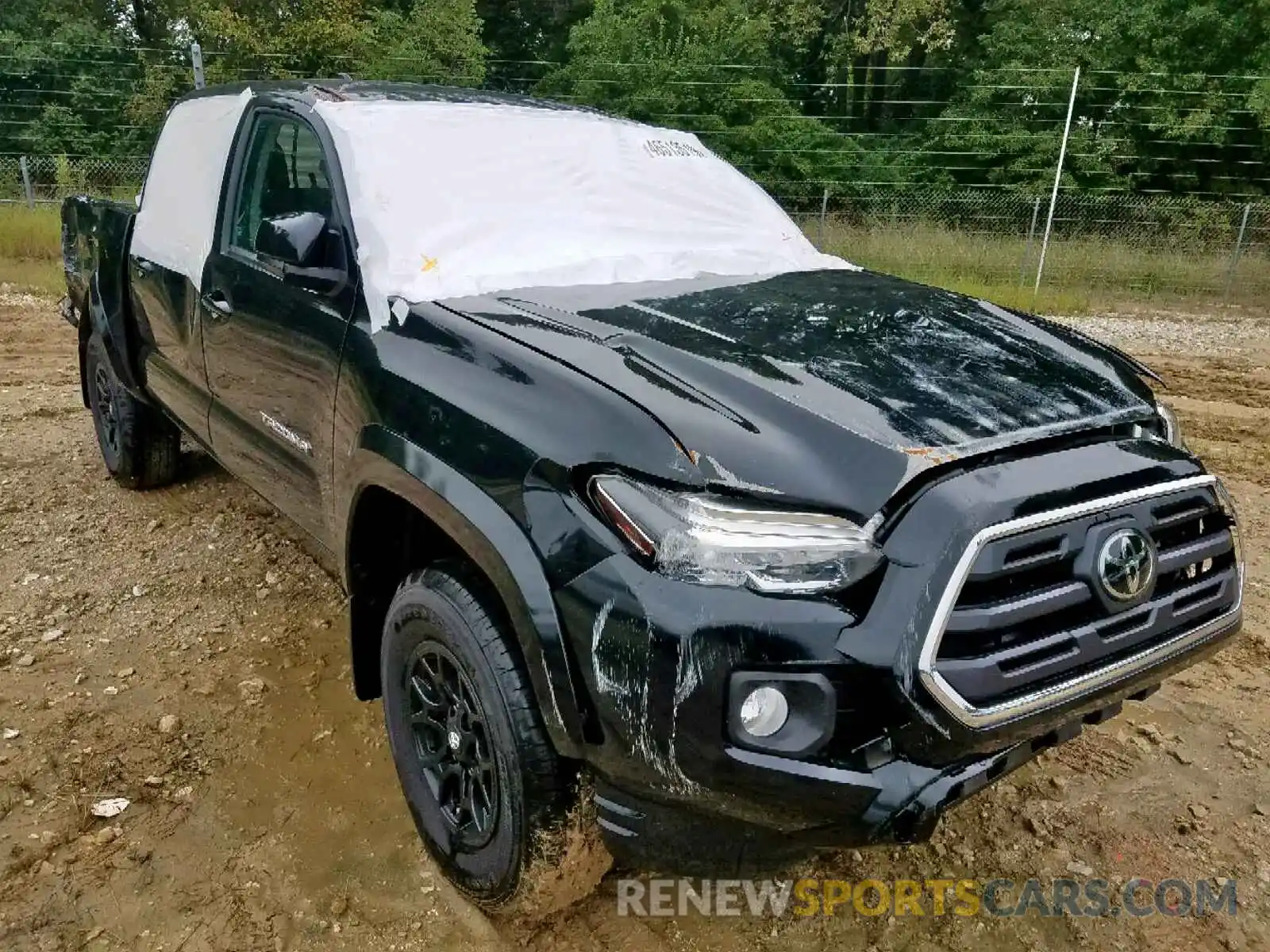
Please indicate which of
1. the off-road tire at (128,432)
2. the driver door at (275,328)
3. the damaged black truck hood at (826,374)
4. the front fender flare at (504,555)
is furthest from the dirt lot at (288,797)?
the damaged black truck hood at (826,374)

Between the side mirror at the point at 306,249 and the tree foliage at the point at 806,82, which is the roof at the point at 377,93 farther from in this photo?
the tree foliage at the point at 806,82

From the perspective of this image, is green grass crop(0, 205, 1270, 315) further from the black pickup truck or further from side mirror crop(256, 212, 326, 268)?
side mirror crop(256, 212, 326, 268)

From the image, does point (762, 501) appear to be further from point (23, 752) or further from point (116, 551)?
point (116, 551)

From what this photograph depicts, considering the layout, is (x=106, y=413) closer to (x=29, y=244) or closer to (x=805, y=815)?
(x=805, y=815)

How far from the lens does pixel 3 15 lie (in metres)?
26.2

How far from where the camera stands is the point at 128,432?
15.3ft

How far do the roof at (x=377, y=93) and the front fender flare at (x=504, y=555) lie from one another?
4.50ft

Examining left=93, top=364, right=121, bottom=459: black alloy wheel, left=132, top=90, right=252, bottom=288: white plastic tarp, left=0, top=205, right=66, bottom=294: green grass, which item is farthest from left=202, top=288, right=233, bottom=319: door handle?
left=0, top=205, right=66, bottom=294: green grass

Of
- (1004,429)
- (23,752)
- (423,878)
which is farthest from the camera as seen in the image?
(23,752)

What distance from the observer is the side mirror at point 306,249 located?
8.31ft

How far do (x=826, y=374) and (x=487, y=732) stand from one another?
1060 millimetres

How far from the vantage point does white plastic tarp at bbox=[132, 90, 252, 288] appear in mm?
3389

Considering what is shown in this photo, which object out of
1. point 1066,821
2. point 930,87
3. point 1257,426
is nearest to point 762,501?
point 1066,821

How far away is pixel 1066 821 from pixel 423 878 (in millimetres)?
1735
